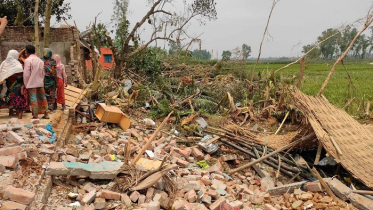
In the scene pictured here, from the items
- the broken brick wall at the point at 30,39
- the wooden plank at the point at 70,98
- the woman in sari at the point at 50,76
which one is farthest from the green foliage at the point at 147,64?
the woman in sari at the point at 50,76

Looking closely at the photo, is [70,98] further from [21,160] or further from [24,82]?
[21,160]

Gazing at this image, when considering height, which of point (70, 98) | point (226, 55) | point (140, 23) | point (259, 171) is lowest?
point (259, 171)

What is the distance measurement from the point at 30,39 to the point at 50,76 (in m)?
6.99

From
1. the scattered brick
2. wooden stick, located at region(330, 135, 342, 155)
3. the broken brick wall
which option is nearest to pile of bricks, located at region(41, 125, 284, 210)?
the scattered brick

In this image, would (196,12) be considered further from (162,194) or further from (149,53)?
(162,194)

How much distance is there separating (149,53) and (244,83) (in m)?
3.56

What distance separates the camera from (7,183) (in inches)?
113

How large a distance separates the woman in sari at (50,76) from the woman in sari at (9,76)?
64 centimetres

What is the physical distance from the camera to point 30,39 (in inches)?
472

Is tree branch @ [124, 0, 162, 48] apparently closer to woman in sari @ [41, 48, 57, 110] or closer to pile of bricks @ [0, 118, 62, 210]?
woman in sari @ [41, 48, 57, 110]

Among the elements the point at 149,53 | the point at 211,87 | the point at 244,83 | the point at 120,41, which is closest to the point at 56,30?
the point at 120,41

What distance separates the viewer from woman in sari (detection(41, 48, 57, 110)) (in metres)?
6.03

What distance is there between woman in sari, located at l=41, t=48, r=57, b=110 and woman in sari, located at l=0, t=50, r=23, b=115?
64 cm

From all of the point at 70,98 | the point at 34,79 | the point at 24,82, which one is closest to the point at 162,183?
the point at 34,79
